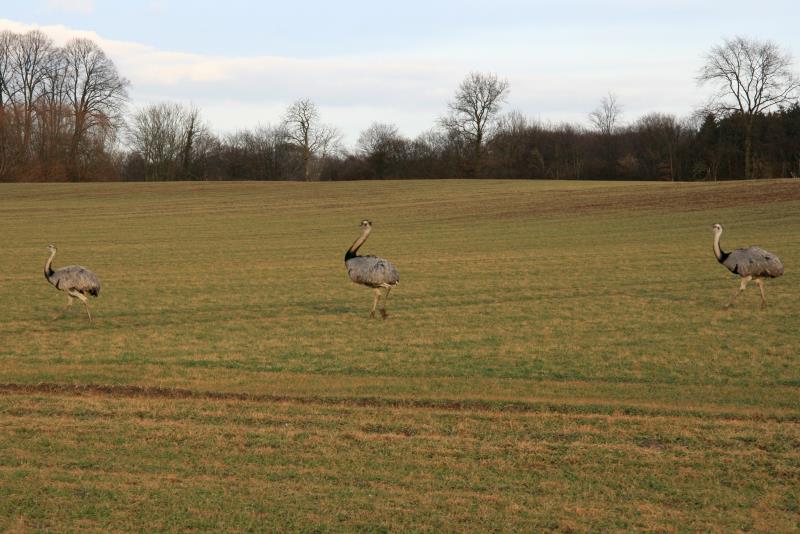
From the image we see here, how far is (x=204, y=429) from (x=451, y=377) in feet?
14.7

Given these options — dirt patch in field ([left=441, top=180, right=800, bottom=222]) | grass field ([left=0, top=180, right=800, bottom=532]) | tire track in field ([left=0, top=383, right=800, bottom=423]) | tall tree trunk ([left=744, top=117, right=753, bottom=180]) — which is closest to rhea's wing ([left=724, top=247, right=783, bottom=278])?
grass field ([left=0, top=180, right=800, bottom=532])

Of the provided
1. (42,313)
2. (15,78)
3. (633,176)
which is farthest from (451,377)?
(15,78)

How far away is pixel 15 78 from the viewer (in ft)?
320

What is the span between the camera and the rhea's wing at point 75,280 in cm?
1864

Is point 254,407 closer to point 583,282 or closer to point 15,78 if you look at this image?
point 583,282

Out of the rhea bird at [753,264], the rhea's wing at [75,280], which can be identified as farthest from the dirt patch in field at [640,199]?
the rhea's wing at [75,280]

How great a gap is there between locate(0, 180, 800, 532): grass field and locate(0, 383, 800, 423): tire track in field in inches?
2.1

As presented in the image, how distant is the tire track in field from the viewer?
440 inches

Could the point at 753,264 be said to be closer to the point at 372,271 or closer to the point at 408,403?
the point at 372,271

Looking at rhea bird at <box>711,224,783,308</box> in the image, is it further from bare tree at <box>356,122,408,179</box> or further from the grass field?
bare tree at <box>356,122,408,179</box>

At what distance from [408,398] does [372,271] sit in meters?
6.73

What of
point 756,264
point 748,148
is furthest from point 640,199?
point 756,264

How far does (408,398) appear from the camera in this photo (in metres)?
12.1

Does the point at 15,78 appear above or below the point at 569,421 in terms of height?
above
